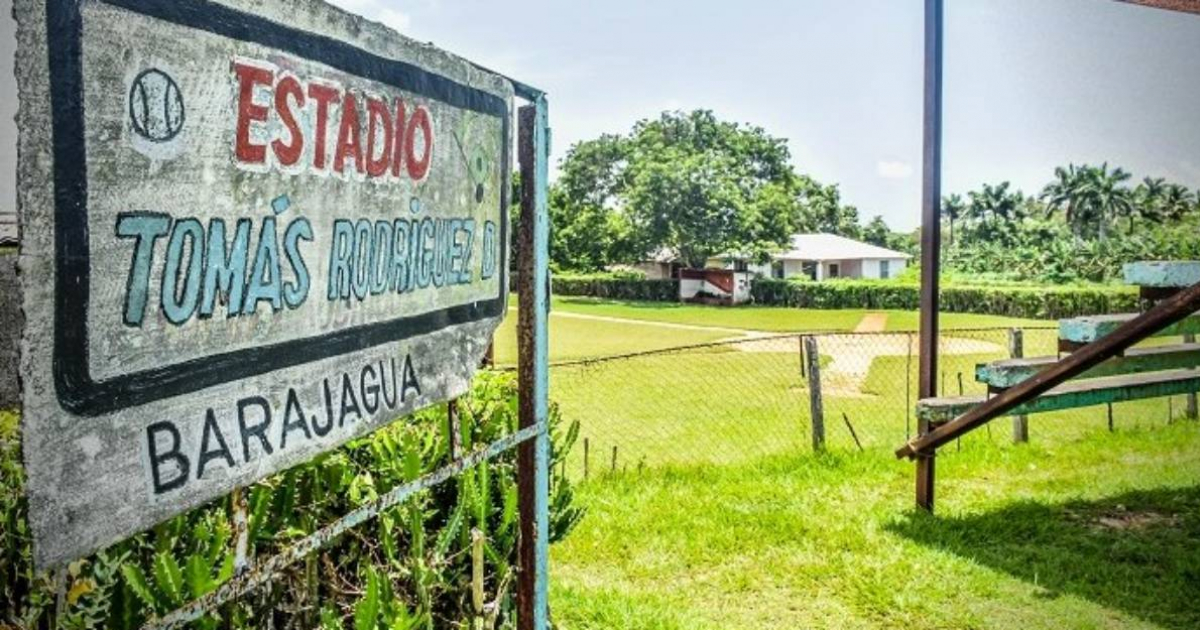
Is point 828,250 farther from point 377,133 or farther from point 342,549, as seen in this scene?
point 377,133

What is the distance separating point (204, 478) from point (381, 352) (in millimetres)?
528

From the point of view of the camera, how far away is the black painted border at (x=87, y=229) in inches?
39.6

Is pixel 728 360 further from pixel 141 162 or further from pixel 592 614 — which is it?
pixel 141 162

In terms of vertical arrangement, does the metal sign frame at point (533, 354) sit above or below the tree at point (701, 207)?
below

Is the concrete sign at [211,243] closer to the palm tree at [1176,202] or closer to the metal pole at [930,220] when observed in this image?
the metal pole at [930,220]

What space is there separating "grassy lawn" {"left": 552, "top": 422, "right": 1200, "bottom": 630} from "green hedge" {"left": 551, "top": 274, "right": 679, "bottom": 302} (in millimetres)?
51379

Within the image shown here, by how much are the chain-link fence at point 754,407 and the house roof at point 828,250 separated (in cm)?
3680

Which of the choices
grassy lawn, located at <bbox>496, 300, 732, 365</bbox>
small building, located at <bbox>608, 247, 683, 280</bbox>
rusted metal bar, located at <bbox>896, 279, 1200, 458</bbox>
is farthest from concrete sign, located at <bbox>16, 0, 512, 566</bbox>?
small building, located at <bbox>608, 247, 683, 280</bbox>

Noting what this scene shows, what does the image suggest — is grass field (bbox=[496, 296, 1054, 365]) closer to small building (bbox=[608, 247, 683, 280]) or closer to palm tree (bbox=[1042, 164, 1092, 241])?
small building (bbox=[608, 247, 683, 280])

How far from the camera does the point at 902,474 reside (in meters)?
6.80

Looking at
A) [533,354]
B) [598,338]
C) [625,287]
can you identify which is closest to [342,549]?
[533,354]

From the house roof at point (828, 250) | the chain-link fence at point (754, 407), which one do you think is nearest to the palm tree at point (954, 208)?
the house roof at point (828, 250)

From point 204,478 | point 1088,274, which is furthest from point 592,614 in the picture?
point 1088,274

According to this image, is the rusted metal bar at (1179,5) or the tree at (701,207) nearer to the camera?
the rusted metal bar at (1179,5)
